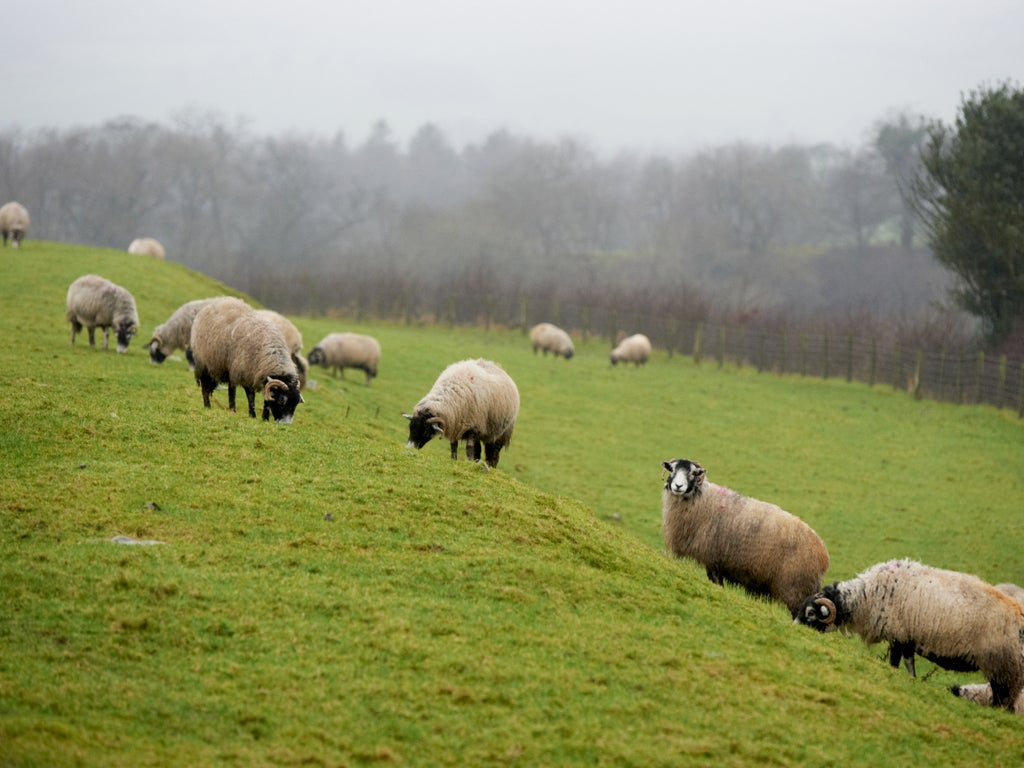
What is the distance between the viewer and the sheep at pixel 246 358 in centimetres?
1431

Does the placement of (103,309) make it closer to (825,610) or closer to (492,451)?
A: (492,451)

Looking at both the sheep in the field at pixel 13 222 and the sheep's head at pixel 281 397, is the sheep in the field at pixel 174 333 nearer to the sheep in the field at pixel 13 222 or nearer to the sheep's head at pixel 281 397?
the sheep's head at pixel 281 397

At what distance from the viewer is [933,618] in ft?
35.5

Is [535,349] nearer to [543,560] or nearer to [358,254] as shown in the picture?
[543,560]

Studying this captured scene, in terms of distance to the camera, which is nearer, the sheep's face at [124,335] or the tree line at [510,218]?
the sheep's face at [124,335]

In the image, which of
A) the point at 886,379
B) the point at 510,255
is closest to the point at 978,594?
the point at 886,379

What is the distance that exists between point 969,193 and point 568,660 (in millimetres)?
39174

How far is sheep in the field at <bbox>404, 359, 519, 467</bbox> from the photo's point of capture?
1402 cm

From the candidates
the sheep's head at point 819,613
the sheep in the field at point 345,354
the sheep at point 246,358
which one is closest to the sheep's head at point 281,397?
the sheep at point 246,358

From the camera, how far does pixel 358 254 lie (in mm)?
95062

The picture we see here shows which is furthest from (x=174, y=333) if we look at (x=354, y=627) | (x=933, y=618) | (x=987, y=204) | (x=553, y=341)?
(x=987, y=204)

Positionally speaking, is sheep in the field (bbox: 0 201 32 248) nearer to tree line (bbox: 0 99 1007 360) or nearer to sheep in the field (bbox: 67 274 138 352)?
sheep in the field (bbox: 67 274 138 352)

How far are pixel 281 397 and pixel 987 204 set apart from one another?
35.5 metres

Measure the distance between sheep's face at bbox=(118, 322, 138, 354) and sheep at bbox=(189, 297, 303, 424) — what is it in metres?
7.00
